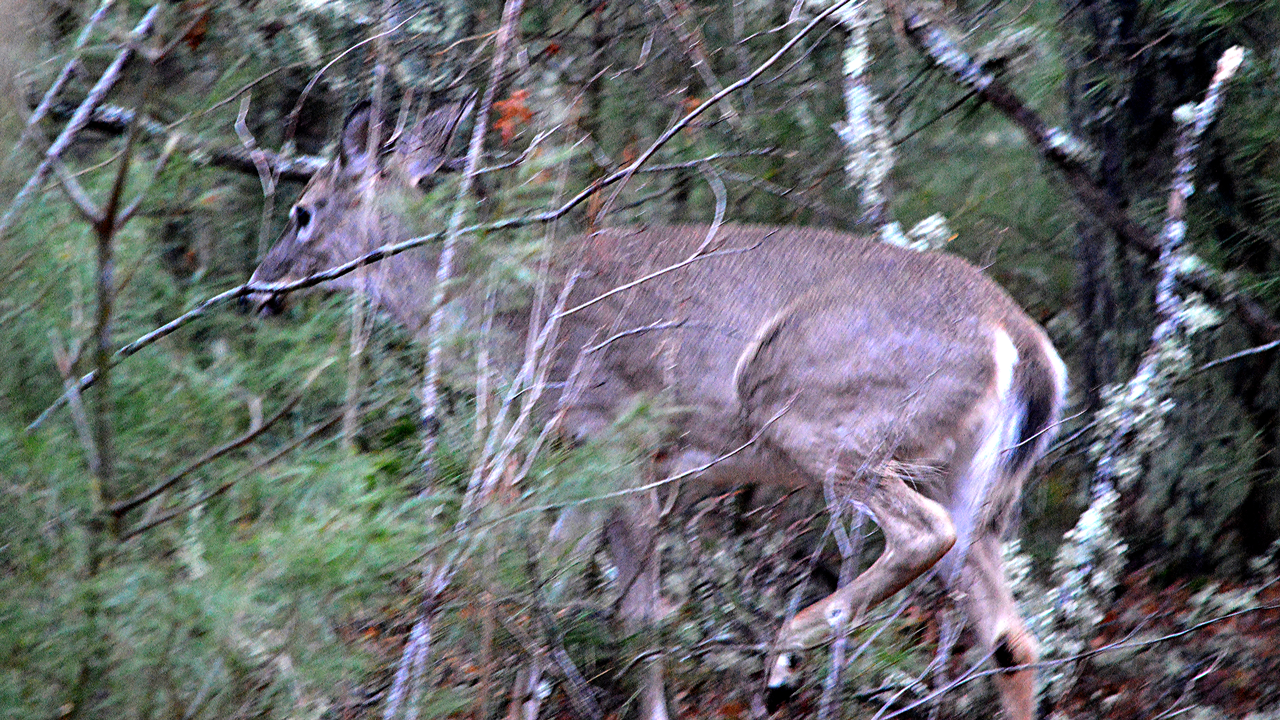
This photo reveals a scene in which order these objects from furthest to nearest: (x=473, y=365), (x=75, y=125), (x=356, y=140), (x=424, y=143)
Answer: (x=356, y=140) < (x=424, y=143) < (x=473, y=365) < (x=75, y=125)

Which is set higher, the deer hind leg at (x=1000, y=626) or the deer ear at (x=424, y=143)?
the deer ear at (x=424, y=143)

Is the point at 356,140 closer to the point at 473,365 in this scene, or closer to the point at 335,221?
the point at 335,221

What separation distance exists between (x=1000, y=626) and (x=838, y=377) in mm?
1138

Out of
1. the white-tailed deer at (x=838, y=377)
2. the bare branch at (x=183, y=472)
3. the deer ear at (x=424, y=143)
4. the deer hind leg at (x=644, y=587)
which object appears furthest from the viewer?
the deer ear at (x=424, y=143)

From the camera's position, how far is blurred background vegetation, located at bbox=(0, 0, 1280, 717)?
9.93ft

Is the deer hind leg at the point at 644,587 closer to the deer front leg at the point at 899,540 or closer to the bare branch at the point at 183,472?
the deer front leg at the point at 899,540

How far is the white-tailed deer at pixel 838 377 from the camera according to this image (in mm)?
5316

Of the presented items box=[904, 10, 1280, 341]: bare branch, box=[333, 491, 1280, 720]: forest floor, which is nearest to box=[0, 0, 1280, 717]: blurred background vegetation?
box=[333, 491, 1280, 720]: forest floor

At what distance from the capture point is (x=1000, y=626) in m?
5.34

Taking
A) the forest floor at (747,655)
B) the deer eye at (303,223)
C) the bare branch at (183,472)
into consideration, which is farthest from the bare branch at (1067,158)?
the bare branch at (183,472)

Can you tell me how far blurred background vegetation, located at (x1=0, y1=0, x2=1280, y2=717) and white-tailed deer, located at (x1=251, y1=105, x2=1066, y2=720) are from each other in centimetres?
21

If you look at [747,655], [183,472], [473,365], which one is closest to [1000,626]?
[747,655]

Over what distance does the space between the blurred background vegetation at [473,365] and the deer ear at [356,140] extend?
0.25m

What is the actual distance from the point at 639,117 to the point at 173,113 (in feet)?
7.24
